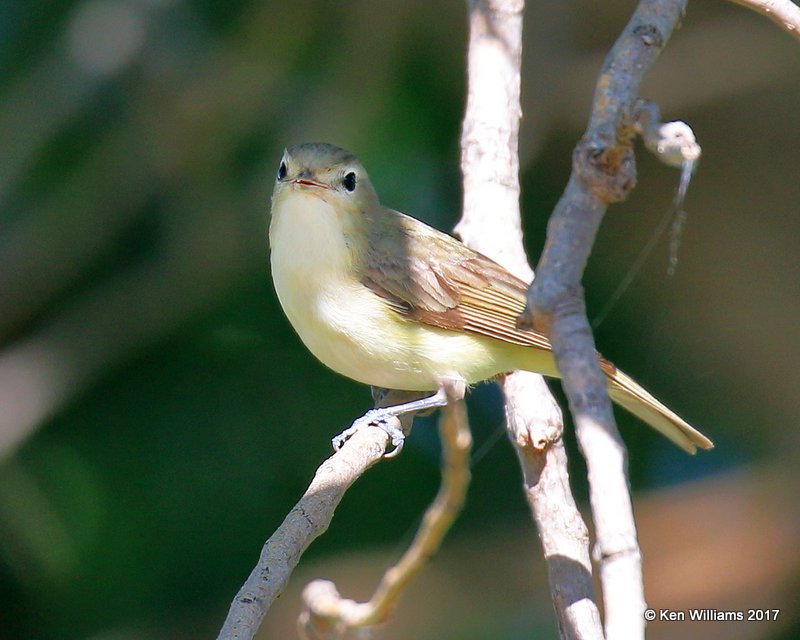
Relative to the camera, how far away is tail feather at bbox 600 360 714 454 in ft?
11.8

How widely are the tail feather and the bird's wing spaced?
38 cm

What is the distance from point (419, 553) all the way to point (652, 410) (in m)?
1.50

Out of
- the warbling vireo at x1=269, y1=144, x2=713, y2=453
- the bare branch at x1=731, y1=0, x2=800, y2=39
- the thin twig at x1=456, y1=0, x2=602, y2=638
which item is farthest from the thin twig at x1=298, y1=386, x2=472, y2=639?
the bare branch at x1=731, y1=0, x2=800, y2=39

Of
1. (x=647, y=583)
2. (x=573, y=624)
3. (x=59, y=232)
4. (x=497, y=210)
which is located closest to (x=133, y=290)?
(x=59, y=232)

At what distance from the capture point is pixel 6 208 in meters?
4.77

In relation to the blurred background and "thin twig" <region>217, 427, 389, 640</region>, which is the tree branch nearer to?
"thin twig" <region>217, 427, 389, 640</region>

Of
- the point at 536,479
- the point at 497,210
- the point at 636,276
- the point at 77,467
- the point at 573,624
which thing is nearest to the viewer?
the point at 573,624

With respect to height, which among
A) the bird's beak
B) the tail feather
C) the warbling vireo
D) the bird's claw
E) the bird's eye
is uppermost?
the bird's eye

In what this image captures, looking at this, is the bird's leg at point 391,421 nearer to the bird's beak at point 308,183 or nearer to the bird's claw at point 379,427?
the bird's claw at point 379,427

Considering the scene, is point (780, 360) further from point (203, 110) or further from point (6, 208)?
point (6, 208)

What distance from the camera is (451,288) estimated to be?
381cm

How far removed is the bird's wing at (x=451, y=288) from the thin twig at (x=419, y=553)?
1083 millimetres

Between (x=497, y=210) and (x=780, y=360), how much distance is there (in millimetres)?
1868

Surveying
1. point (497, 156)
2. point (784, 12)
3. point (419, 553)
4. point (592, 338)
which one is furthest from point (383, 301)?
point (592, 338)
